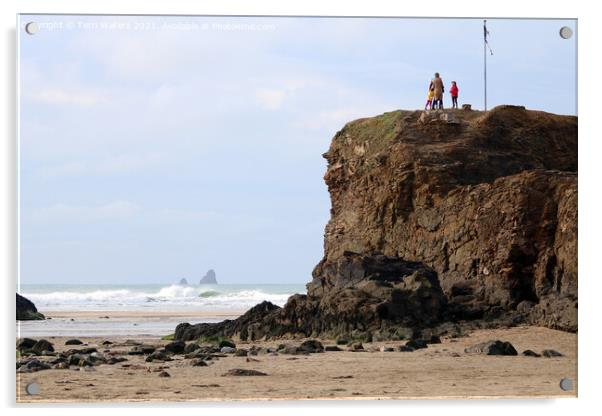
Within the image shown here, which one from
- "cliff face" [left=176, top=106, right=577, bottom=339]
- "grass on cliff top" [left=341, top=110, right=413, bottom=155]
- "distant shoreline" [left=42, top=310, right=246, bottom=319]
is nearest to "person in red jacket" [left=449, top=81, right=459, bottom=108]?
"grass on cliff top" [left=341, top=110, right=413, bottom=155]

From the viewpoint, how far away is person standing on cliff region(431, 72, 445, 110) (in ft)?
61.4

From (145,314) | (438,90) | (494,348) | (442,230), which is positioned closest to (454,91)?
(438,90)

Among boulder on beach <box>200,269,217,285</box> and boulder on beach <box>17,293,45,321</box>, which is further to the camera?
boulder on beach <box>200,269,217,285</box>

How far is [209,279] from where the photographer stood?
65.4 feet

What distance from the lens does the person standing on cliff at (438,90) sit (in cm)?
1870

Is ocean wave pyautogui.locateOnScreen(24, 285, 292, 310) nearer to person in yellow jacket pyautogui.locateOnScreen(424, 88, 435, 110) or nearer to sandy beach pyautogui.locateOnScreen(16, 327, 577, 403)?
sandy beach pyautogui.locateOnScreen(16, 327, 577, 403)

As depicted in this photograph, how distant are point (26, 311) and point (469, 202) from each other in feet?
34.6

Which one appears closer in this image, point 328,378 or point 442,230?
point 328,378

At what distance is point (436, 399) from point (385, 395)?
669 millimetres

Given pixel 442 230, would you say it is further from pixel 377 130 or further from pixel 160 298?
pixel 160 298

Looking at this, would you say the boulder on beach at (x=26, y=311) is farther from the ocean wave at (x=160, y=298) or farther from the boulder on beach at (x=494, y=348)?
the boulder on beach at (x=494, y=348)

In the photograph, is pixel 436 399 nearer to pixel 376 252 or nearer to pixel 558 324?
pixel 558 324

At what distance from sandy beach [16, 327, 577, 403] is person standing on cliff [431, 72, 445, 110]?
417 centimetres
